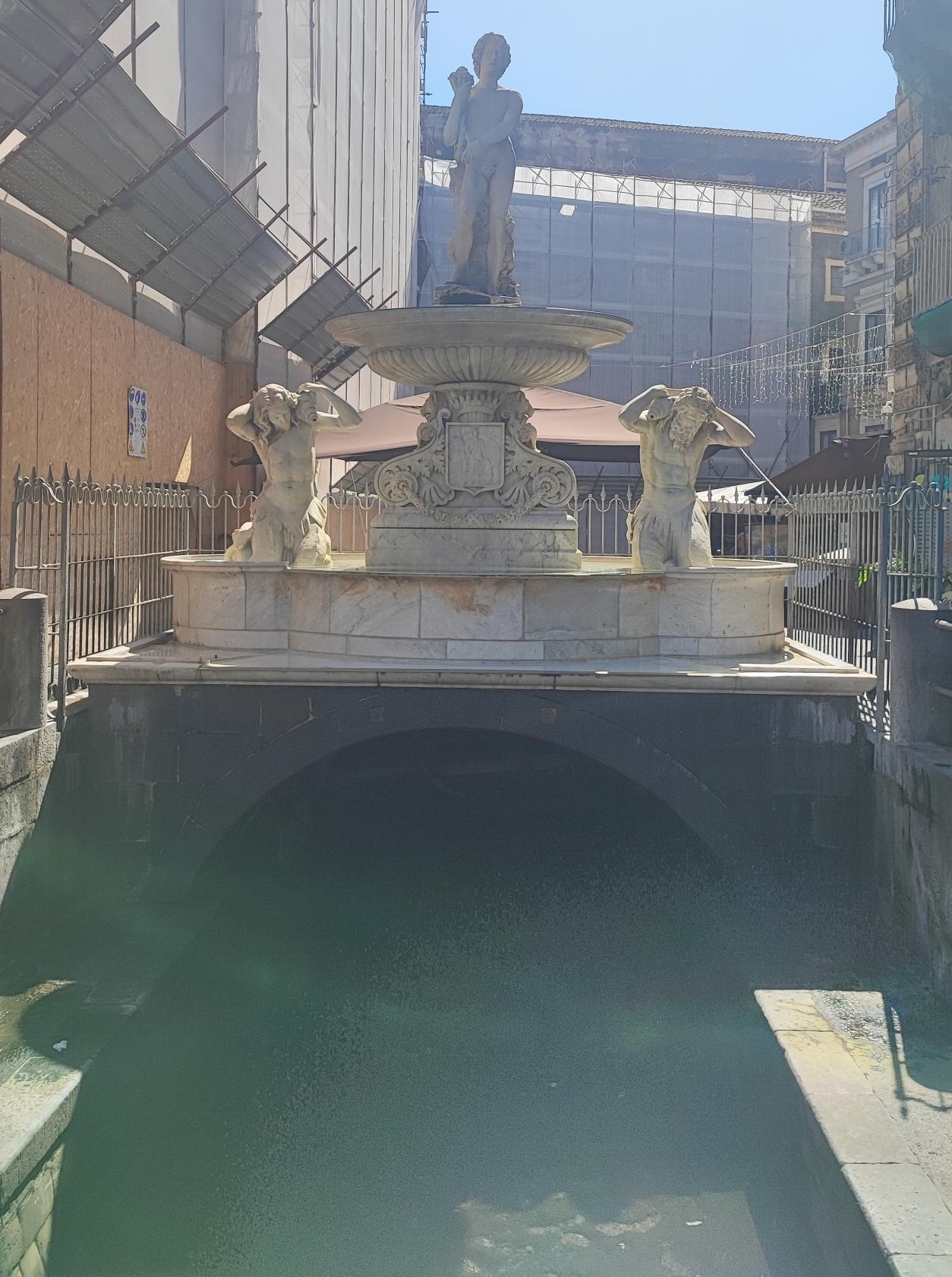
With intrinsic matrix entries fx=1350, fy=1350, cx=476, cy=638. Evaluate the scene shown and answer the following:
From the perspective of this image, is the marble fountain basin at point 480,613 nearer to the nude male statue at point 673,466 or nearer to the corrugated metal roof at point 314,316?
the nude male statue at point 673,466

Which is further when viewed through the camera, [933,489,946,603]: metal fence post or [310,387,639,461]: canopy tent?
[310,387,639,461]: canopy tent

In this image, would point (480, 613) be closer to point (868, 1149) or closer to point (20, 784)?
point (20, 784)

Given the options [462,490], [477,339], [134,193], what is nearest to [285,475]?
[462,490]

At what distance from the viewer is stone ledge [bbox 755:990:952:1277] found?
439 centimetres

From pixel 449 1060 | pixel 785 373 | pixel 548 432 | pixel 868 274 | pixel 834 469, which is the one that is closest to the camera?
pixel 449 1060

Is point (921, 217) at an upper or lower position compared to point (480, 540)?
upper

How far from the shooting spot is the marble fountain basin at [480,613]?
26.8 feet

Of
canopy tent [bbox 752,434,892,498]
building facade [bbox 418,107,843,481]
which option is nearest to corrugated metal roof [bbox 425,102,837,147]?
building facade [bbox 418,107,843,481]

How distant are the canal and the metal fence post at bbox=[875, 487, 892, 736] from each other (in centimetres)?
137

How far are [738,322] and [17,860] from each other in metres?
28.1

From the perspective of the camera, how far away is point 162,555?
10375mm

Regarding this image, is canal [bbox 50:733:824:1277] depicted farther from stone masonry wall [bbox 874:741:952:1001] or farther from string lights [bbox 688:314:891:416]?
string lights [bbox 688:314:891:416]

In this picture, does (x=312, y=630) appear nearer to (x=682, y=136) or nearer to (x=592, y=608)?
(x=592, y=608)

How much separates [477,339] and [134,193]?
3856 millimetres
